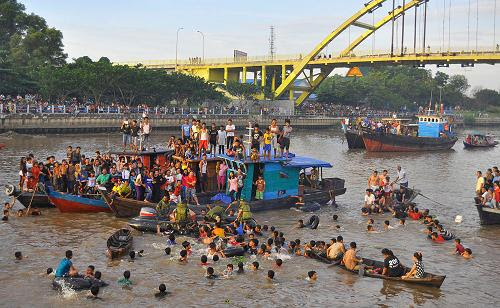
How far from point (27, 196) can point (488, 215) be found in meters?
19.0

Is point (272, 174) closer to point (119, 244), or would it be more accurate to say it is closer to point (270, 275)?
point (119, 244)

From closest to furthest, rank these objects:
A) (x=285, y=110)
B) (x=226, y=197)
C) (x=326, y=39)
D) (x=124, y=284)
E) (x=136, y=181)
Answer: (x=124, y=284) < (x=136, y=181) < (x=226, y=197) < (x=326, y=39) < (x=285, y=110)

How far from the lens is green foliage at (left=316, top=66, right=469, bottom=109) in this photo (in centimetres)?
11800

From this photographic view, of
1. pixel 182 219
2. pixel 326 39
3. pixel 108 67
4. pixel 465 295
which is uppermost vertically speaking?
pixel 326 39

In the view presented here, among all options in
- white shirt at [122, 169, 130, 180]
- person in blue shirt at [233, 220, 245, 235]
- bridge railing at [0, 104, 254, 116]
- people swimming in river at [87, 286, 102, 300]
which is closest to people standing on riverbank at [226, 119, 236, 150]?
white shirt at [122, 169, 130, 180]

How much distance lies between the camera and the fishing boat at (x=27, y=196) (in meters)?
23.5

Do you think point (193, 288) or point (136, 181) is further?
point (136, 181)

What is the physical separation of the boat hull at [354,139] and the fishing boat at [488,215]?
3392 centimetres

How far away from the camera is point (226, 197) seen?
24.6m

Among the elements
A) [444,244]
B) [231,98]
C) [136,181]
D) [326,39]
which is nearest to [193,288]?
[136,181]

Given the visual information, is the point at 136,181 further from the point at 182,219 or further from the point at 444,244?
the point at 444,244

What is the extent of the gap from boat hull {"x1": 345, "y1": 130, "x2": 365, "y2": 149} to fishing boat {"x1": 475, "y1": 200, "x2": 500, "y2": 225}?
33.9 metres

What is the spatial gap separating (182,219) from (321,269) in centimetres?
548

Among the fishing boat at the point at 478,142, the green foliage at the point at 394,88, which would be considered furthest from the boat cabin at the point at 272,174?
the green foliage at the point at 394,88
